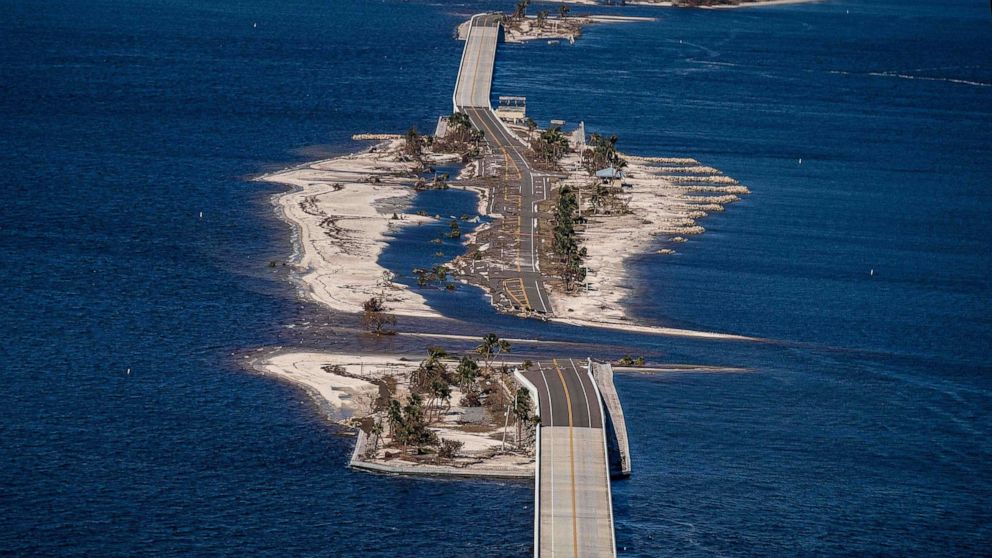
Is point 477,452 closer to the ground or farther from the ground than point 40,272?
closer to the ground

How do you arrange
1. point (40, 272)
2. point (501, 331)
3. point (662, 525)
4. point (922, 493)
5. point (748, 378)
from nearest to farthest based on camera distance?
point (662, 525), point (922, 493), point (748, 378), point (501, 331), point (40, 272)

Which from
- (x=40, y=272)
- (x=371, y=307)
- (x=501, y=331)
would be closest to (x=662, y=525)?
(x=501, y=331)

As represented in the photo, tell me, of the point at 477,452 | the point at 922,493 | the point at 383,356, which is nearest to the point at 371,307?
the point at 383,356

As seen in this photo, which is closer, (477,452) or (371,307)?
(477,452)

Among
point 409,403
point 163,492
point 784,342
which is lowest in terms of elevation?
point 163,492

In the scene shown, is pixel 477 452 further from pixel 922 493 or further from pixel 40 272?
pixel 40 272

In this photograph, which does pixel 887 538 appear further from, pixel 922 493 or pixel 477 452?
pixel 477 452

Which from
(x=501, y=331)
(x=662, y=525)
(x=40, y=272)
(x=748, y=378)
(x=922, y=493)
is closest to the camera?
(x=662, y=525)
